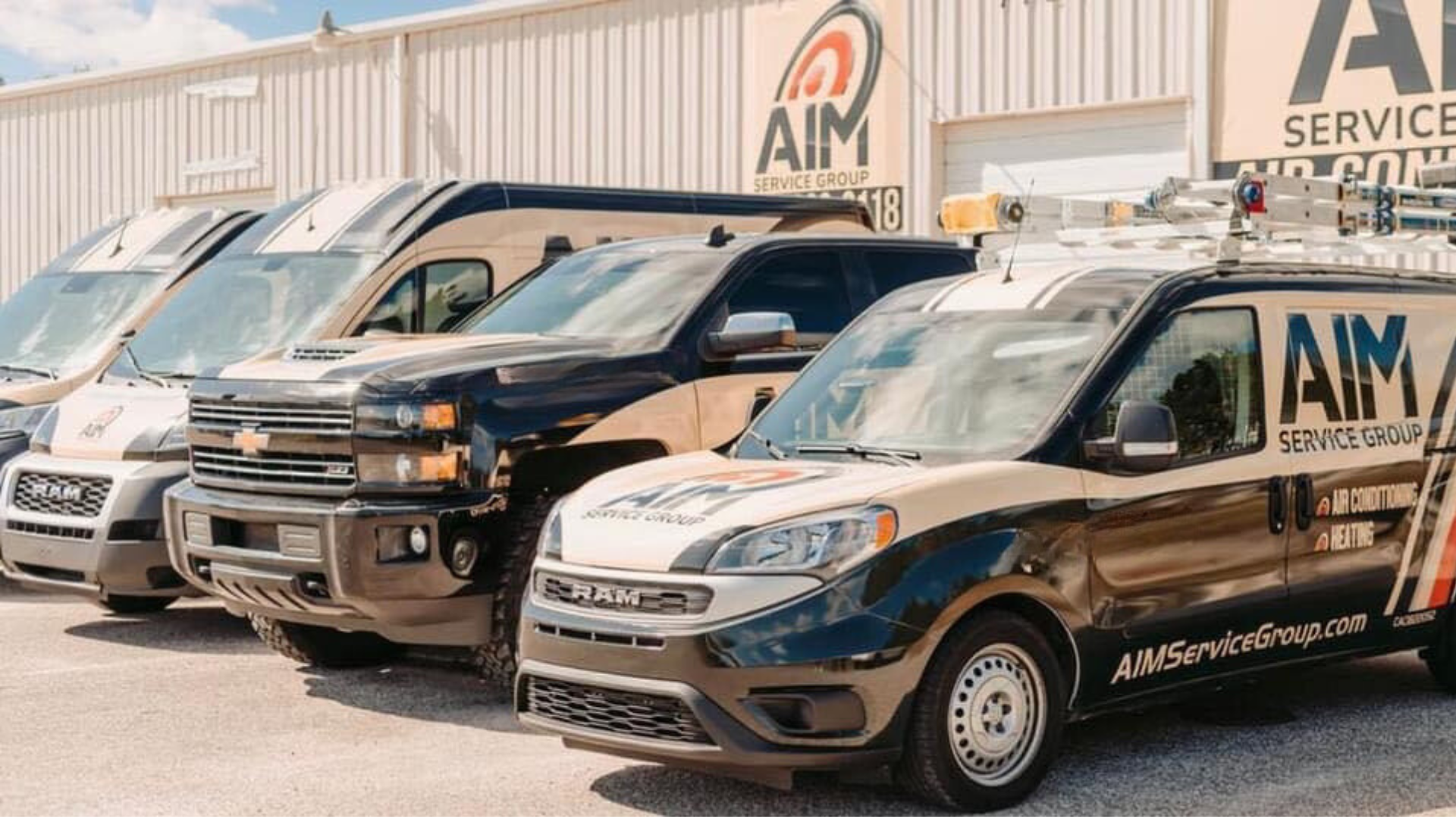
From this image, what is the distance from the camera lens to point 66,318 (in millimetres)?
12438

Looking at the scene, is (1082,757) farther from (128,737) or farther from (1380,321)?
(128,737)

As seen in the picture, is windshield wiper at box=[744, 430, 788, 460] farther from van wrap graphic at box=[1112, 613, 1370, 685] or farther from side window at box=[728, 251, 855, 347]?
side window at box=[728, 251, 855, 347]

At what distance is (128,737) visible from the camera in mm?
7430

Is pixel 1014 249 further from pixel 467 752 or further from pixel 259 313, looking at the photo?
pixel 259 313

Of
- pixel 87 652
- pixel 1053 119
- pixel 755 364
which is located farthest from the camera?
pixel 1053 119

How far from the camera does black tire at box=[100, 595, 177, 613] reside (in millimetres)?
10789

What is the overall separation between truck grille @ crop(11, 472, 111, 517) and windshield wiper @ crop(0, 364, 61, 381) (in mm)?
1694

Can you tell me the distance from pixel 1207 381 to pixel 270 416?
3.77 meters

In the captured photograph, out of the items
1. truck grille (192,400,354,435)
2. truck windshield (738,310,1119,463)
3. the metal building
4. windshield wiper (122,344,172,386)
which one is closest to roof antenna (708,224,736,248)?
truck windshield (738,310,1119,463)

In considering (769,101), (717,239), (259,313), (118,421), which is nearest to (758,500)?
(717,239)

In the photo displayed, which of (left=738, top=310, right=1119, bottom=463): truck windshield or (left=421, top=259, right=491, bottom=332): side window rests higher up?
(left=421, top=259, right=491, bottom=332): side window

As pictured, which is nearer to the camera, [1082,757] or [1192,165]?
[1082,757]

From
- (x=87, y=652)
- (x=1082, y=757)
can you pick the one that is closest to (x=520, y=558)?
(x=1082, y=757)

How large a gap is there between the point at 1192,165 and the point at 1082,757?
957 centimetres
